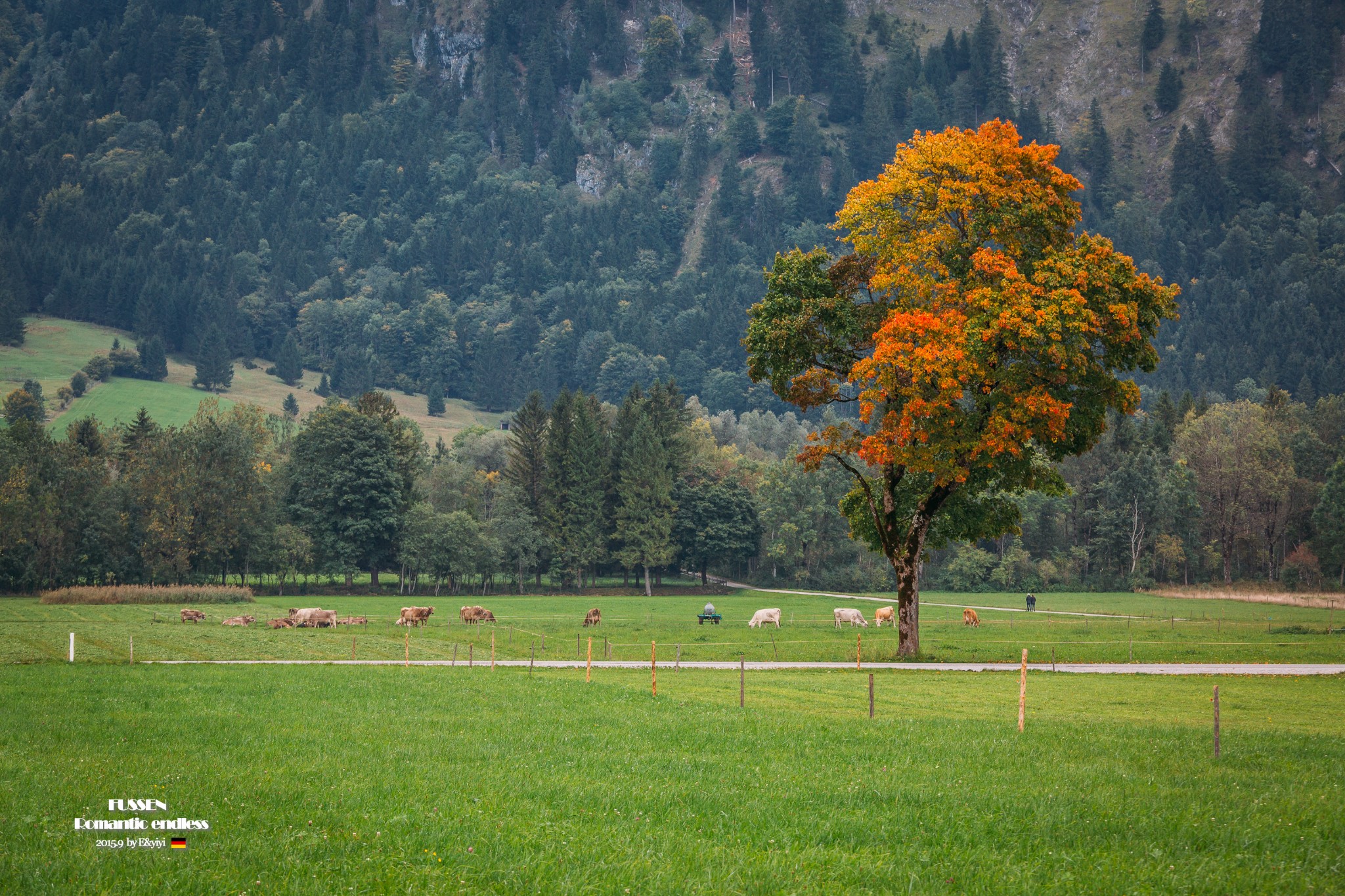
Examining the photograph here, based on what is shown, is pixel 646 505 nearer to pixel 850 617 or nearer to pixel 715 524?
pixel 715 524

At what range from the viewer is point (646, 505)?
12469 cm

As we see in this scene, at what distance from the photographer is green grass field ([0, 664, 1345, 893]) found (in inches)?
538

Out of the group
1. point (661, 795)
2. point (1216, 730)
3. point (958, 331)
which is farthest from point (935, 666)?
point (661, 795)

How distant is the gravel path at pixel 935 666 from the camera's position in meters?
41.3

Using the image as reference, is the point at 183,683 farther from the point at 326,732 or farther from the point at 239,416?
the point at 239,416

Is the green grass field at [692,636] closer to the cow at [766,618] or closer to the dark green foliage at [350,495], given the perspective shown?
the cow at [766,618]

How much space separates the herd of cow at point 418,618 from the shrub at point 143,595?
1894 centimetres

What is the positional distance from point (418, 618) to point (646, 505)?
59.0 meters

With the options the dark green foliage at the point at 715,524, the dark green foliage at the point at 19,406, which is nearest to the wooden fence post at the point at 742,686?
the dark green foliage at the point at 715,524

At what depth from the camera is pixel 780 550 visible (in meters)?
126

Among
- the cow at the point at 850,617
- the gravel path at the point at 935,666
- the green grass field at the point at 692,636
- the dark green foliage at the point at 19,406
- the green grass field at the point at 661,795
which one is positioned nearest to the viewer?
the green grass field at the point at 661,795

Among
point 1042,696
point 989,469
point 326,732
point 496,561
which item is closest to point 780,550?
point 496,561

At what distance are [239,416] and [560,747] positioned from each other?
499ft

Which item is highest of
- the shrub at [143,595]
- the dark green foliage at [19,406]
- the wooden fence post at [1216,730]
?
the dark green foliage at [19,406]
